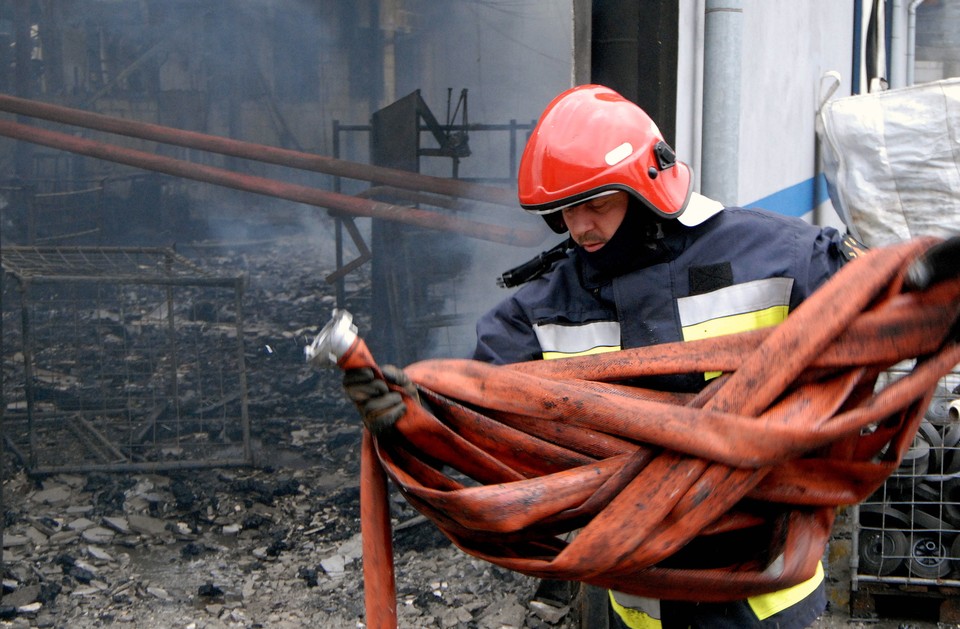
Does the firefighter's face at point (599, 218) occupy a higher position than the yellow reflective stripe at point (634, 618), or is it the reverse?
the firefighter's face at point (599, 218)

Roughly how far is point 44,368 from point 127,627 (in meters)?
4.36

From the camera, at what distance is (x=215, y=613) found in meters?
4.32

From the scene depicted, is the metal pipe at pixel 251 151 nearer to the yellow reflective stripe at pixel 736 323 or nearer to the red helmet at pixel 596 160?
the red helmet at pixel 596 160

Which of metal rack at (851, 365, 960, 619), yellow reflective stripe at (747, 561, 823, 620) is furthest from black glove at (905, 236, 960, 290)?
metal rack at (851, 365, 960, 619)

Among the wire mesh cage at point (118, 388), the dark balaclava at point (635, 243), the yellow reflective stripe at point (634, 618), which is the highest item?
the dark balaclava at point (635, 243)

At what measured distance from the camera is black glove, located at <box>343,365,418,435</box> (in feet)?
5.75

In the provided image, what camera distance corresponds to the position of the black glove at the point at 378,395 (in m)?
1.75

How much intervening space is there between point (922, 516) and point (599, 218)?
275 cm

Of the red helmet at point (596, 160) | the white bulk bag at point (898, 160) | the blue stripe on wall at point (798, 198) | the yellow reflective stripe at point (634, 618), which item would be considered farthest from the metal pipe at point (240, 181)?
the yellow reflective stripe at point (634, 618)

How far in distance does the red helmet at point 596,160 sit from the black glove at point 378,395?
594mm

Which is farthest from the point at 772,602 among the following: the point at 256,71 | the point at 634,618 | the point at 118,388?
the point at 256,71

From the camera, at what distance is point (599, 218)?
7.23 feet

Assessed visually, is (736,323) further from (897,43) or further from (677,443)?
(897,43)

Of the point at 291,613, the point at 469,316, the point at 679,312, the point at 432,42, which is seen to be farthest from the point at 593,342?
the point at 432,42
